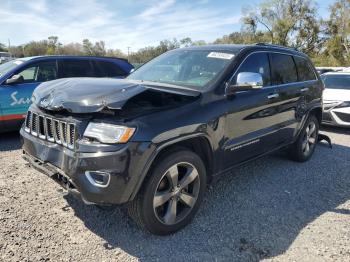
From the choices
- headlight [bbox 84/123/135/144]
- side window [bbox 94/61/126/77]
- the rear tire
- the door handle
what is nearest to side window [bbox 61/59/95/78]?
side window [bbox 94/61/126/77]

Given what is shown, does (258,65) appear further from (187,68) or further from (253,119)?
(187,68)

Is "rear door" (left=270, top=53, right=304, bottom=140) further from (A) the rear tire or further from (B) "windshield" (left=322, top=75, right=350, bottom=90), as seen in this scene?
(B) "windshield" (left=322, top=75, right=350, bottom=90)

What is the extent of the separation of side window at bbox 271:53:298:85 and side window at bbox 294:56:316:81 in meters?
0.17

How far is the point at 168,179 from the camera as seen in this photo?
9.93 feet

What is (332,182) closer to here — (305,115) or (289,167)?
(289,167)

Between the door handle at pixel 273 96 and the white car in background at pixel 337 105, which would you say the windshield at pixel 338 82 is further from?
the door handle at pixel 273 96

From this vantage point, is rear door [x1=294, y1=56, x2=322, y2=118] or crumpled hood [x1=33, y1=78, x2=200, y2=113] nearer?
crumpled hood [x1=33, y1=78, x2=200, y2=113]

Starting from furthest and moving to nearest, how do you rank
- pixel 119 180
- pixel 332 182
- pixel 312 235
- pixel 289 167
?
pixel 289 167 → pixel 332 182 → pixel 312 235 → pixel 119 180

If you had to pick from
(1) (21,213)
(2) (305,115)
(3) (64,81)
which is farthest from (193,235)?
(2) (305,115)

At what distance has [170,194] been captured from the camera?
9.99 feet

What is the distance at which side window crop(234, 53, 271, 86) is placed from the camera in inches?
154

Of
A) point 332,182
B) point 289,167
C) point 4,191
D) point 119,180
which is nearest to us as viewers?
point 119,180

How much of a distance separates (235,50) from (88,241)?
8.73 feet

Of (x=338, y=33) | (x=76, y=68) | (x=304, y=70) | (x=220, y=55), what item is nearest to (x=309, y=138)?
(x=304, y=70)
